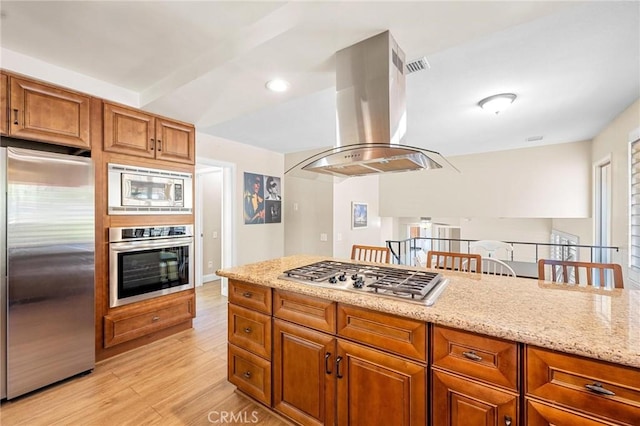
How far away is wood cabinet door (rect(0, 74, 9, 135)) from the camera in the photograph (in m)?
1.94

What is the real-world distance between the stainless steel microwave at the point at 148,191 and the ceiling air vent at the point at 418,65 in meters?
2.43

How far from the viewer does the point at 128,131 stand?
2.60 metres

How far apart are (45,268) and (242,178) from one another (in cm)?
264

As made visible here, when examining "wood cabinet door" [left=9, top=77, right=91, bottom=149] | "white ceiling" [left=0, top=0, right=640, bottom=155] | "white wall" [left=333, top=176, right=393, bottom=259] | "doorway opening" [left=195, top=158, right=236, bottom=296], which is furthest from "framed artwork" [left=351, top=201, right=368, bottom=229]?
"wood cabinet door" [left=9, top=77, right=91, bottom=149]

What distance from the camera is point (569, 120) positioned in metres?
3.48

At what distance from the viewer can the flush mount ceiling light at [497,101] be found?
2708 mm

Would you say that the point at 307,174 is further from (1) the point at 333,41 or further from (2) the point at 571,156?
(2) the point at 571,156

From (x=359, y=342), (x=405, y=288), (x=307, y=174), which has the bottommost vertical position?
(x=359, y=342)

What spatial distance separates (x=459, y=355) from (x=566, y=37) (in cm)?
214

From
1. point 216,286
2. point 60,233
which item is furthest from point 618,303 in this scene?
point 216,286

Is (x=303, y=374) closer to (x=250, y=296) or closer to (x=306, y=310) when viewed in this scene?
(x=306, y=310)

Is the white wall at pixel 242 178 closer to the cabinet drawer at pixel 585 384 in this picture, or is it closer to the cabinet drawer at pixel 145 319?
the cabinet drawer at pixel 145 319

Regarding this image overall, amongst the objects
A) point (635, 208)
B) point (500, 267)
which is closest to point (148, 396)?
Result: point (500, 267)

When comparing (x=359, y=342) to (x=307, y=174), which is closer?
(x=359, y=342)
